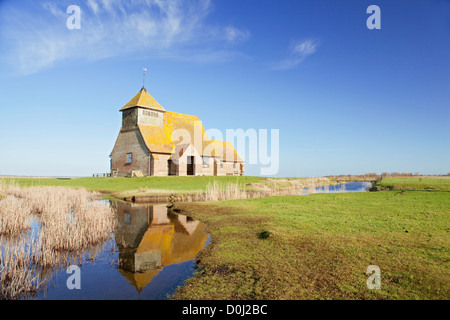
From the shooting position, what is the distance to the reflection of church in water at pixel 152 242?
8820 mm

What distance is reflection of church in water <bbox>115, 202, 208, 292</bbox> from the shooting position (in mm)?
8820

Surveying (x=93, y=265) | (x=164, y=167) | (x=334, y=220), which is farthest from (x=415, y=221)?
(x=164, y=167)

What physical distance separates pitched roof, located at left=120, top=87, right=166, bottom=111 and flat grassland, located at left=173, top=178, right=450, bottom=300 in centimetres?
3633

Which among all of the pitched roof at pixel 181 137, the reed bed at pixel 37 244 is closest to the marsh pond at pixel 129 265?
the reed bed at pixel 37 244

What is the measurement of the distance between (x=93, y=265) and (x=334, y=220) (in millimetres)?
10776

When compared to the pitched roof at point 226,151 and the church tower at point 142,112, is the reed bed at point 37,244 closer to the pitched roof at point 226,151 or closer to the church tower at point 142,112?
the church tower at point 142,112

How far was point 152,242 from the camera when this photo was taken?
39.8ft

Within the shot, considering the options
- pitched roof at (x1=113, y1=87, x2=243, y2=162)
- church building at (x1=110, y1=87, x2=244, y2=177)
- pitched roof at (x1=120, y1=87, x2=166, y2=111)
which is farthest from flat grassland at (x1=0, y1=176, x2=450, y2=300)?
pitched roof at (x1=120, y1=87, x2=166, y2=111)

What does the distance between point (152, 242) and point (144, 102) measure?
3834 cm

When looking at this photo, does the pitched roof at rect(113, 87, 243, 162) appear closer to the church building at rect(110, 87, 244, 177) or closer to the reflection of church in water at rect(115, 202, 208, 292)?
the church building at rect(110, 87, 244, 177)

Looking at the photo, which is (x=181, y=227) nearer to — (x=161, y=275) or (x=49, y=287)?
(x=161, y=275)

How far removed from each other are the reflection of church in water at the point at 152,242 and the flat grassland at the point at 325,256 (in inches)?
39.2

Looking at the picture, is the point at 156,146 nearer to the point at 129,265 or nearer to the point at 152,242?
the point at 152,242

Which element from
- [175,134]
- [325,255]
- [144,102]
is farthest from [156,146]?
[325,255]
